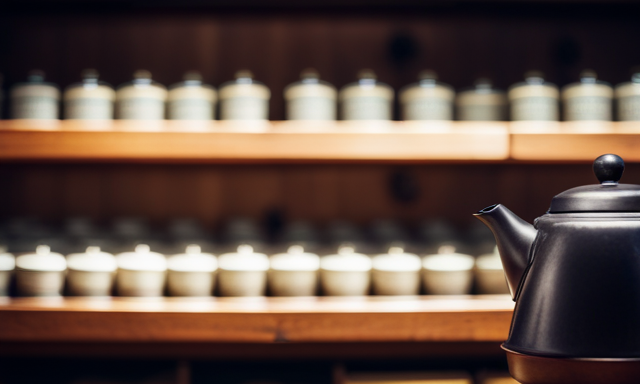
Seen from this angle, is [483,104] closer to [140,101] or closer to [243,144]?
[243,144]

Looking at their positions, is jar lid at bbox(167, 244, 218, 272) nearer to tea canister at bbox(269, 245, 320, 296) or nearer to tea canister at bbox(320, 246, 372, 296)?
tea canister at bbox(269, 245, 320, 296)

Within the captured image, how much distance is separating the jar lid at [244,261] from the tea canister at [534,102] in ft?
2.19

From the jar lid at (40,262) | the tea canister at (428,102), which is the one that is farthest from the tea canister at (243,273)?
the tea canister at (428,102)

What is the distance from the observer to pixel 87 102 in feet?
3.62

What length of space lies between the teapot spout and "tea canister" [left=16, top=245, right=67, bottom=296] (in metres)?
0.93

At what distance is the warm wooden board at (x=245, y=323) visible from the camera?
100 cm

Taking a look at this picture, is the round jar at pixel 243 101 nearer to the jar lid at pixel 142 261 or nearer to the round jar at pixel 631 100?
the jar lid at pixel 142 261

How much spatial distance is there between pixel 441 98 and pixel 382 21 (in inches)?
17.6

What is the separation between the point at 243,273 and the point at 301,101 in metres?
0.41

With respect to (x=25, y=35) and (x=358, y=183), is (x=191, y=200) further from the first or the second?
(x=25, y=35)

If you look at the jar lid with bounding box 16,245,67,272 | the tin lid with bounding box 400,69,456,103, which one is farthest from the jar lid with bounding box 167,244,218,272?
the tin lid with bounding box 400,69,456,103

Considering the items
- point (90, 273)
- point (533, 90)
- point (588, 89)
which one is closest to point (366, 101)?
point (533, 90)

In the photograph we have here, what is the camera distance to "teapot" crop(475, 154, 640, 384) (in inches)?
15.4

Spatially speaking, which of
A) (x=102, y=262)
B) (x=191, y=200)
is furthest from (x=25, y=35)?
(x=102, y=262)
